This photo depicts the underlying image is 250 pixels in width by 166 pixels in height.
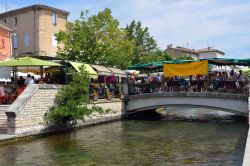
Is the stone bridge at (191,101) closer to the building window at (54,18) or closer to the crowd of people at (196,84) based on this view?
the crowd of people at (196,84)

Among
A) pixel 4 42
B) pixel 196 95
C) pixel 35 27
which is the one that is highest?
pixel 35 27

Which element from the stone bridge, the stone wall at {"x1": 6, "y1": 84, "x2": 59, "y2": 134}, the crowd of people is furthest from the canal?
the crowd of people

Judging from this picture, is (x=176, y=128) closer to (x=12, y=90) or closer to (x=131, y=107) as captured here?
(x=131, y=107)

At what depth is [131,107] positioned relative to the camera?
3145 centimetres

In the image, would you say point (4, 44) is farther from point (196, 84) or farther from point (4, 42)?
point (196, 84)

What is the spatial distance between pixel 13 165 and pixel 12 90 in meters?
10.1

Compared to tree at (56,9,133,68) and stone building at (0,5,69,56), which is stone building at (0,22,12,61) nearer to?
tree at (56,9,133,68)

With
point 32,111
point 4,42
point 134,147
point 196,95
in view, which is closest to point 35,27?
point 4,42

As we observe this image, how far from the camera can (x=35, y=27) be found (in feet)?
166

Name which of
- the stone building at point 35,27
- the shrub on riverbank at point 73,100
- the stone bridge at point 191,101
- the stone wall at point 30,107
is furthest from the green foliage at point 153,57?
the stone wall at point 30,107

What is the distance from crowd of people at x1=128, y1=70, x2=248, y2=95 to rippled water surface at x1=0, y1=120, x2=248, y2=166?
3276mm

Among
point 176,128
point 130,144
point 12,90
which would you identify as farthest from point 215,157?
point 12,90

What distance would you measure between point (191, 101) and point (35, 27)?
92.3 ft

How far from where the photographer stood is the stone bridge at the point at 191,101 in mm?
26391
